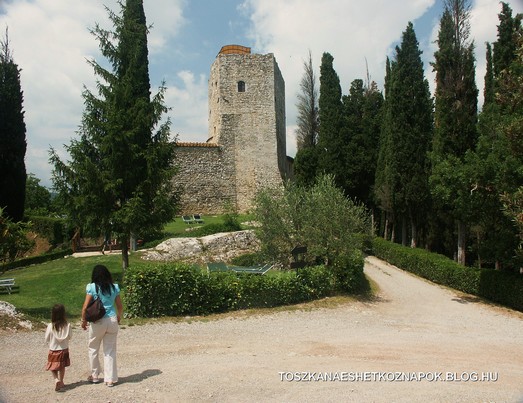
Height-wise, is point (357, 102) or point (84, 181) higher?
point (357, 102)

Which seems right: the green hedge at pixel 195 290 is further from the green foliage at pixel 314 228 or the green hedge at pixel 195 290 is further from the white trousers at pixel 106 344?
the white trousers at pixel 106 344

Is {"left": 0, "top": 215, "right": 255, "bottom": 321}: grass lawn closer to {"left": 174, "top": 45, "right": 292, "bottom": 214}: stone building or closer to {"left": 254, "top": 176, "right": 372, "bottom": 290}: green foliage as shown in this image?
{"left": 254, "top": 176, "right": 372, "bottom": 290}: green foliage

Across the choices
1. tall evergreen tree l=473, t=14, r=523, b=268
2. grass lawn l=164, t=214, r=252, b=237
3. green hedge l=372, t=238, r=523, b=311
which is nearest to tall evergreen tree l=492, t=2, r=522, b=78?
tall evergreen tree l=473, t=14, r=523, b=268

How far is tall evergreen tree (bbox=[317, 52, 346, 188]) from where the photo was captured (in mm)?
29891

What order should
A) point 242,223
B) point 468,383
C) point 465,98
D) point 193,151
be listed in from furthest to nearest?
point 193,151 < point 242,223 < point 465,98 < point 468,383

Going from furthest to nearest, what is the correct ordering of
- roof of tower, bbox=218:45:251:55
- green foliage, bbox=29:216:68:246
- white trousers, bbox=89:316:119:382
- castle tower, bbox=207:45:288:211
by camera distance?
roof of tower, bbox=218:45:251:55 < castle tower, bbox=207:45:288:211 < green foliage, bbox=29:216:68:246 < white trousers, bbox=89:316:119:382

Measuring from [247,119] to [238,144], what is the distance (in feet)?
6.67

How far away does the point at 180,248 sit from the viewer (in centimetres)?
2084

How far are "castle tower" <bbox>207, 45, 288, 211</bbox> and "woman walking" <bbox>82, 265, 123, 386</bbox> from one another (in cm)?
2619

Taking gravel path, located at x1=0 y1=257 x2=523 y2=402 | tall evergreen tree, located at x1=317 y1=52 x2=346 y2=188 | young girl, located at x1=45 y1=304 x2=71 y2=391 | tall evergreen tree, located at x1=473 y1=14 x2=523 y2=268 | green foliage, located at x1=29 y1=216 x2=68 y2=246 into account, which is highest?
tall evergreen tree, located at x1=317 y1=52 x2=346 y2=188

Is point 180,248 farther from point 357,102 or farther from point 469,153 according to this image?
point 357,102

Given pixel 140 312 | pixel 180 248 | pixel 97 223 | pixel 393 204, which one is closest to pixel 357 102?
pixel 393 204

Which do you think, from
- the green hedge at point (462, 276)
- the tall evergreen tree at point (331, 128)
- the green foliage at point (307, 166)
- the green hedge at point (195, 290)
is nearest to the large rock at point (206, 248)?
the green hedge at point (195, 290)

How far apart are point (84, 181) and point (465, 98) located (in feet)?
49.8
